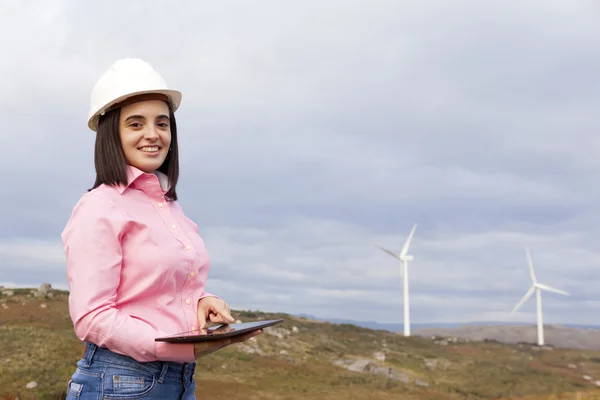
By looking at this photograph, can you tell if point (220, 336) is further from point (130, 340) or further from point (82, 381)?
point (82, 381)

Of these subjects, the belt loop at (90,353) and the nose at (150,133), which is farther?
the nose at (150,133)

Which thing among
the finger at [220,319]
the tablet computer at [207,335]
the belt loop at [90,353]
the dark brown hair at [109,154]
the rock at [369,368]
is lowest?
the rock at [369,368]

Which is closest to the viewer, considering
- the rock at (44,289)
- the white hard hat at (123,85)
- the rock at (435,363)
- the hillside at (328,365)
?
the white hard hat at (123,85)

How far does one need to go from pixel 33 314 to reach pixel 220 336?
22.7m

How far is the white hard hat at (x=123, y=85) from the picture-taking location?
131 inches

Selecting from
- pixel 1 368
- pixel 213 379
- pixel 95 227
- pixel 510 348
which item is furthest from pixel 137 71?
pixel 510 348

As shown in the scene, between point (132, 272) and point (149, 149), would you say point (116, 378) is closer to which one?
point (132, 272)

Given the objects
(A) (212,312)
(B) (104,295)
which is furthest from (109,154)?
(A) (212,312)

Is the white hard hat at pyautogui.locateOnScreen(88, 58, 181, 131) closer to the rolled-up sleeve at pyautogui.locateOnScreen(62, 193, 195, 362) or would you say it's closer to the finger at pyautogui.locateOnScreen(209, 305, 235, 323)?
the rolled-up sleeve at pyautogui.locateOnScreen(62, 193, 195, 362)

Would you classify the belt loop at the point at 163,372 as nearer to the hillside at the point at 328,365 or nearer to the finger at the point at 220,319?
the finger at the point at 220,319

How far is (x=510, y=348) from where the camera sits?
35.6 meters

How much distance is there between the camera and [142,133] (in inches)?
133

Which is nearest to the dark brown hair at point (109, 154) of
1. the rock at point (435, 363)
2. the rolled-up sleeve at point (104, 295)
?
the rolled-up sleeve at point (104, 295)

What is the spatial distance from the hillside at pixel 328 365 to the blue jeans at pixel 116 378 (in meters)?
8.49
